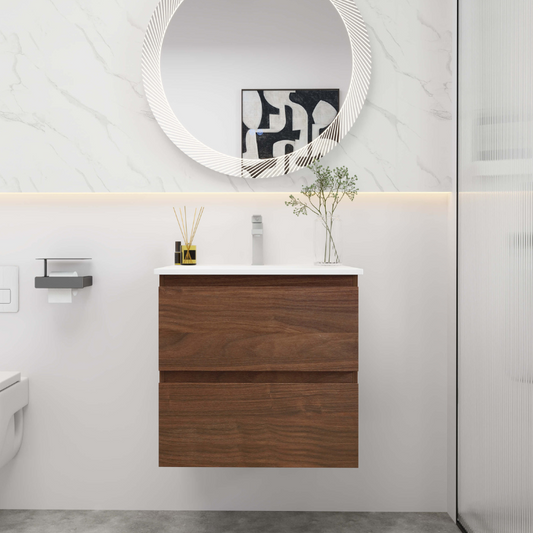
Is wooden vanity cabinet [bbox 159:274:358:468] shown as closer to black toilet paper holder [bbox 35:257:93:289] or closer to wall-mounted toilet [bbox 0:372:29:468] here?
black toilet paper holder [bbox 35:257:93:289]

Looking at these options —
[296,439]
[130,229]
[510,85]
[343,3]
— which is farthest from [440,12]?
[296,439]

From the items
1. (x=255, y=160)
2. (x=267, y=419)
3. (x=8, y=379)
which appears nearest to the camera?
(x=267, y=419)

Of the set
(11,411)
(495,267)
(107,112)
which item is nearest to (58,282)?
(11,411)

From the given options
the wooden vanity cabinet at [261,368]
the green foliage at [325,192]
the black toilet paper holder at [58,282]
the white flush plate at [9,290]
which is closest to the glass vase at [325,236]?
the green foliage at [325,192]

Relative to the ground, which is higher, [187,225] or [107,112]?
[107,112]

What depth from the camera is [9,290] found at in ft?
7.00

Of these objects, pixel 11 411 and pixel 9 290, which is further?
pixel 9 290

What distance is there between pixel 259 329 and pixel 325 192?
2.38 feet

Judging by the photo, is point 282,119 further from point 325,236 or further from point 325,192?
point 325,236

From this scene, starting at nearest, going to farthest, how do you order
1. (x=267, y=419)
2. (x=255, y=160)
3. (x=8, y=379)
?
(x=267, y=419)
(x=8, y=379)
(x=255, y=160)

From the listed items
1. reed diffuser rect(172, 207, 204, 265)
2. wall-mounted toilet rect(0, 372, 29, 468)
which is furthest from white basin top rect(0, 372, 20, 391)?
reed diffuser rect(172, 207, 204, 265)

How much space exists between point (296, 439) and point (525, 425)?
2.25 ft

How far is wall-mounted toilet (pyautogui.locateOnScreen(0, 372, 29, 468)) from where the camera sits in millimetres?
1906

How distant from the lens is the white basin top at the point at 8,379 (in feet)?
6.32
